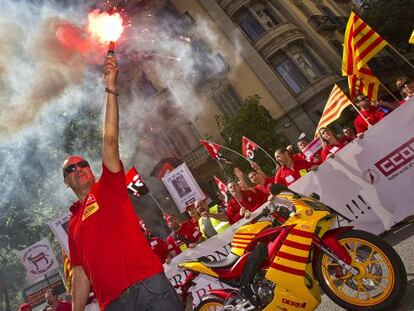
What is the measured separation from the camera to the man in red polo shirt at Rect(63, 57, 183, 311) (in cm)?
249

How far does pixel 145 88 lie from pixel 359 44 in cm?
2012

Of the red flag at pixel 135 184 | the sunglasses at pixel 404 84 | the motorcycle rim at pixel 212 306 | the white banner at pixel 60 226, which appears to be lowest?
the motorcycle rim at pixel 212 306

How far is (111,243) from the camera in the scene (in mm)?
2584

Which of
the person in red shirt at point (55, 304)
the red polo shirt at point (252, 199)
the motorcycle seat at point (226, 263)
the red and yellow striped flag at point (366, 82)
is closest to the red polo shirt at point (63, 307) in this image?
the person in red shirt at point (55, 304)

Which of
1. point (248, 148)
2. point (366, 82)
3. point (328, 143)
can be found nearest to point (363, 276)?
point (328, 143)

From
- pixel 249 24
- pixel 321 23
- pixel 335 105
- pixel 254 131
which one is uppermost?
pixel 249 24

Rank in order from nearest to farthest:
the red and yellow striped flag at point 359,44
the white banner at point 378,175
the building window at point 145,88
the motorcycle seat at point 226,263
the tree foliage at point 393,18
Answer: the motorcycle seat at point 226,263 < the white banner at point 378,175 < the red and yellow striped flag at point 359,44 < the building window at point 145,88 < the tree foliage at point 393,18

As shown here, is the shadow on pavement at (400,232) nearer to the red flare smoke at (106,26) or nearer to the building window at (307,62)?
the red flare smoke at (106,26)

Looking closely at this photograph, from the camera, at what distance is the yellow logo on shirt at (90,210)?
2679 millimetres

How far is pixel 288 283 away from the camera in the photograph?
3.88 meters

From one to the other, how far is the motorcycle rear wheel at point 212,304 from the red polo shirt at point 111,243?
252 centimetres

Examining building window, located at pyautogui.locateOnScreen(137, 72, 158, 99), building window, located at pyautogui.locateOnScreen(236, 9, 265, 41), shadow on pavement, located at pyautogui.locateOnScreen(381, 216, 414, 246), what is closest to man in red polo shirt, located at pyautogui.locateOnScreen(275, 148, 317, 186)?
shadow on pavement, located at pyautogui.locateOnScreen(381, 216, 414, 246)

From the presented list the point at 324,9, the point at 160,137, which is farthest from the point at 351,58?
the point at 324,9

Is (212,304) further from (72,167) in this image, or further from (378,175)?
(378,175)
